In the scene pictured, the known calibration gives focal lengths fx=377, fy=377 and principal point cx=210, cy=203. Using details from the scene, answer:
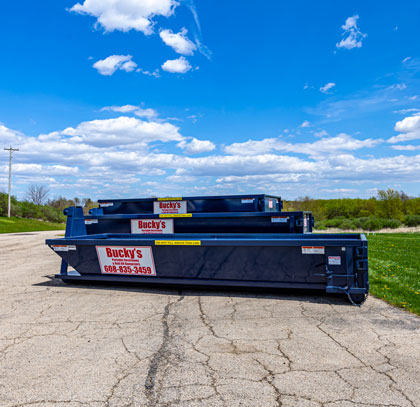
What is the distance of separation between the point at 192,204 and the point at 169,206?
83cm

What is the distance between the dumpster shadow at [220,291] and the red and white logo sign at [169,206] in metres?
4.55

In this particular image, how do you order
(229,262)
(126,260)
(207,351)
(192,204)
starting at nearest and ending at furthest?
1. (207,351)
2. (229,262)
3. (126,260)
4. (192,204)

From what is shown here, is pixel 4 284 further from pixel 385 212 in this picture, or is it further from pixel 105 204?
pixel 385 212

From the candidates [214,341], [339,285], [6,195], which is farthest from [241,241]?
[6,195]

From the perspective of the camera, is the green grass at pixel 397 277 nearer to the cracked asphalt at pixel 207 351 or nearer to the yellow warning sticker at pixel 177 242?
the cracked asphalt at pixel 207 351

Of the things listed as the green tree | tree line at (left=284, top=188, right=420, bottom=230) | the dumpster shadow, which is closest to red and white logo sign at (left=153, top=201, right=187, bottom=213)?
the dumpster shadow

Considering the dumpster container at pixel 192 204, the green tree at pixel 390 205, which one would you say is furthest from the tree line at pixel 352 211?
the dumpster container at pixel 192 204

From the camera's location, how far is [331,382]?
3260mm

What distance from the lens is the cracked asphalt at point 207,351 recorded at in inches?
121

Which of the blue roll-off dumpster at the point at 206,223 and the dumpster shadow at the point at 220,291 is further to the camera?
the blue roll-off dumpster at the point at 206,223

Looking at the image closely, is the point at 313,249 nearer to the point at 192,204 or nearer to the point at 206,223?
the point at 206,223

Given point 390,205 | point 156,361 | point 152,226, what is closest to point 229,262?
point 156,361

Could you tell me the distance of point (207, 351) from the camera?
398cm

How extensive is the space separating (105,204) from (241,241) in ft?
25.5
